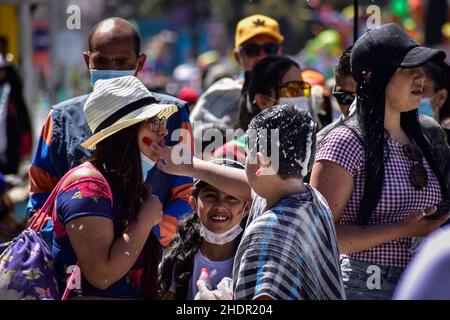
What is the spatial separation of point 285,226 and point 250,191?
2.27 feet

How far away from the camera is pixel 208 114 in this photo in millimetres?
6547

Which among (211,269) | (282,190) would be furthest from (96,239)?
(211,269)

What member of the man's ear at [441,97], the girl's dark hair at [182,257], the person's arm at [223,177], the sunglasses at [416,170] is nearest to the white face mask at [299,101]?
the man's ear at [441,97]

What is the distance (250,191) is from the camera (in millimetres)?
3822

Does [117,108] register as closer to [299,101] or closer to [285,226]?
[285,226]

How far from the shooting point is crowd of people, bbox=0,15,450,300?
3240 mm

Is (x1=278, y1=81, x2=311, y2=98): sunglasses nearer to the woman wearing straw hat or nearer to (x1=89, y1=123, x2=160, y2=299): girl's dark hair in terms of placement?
the woman wearing straw hat

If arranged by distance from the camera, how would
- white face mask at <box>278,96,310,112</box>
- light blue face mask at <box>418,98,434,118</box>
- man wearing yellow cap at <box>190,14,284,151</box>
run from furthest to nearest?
man wearing yellow cap at <box>190,14,284,151</box> < light blue face mask at <box>418,98,434,118</box> < white face mask at <box>278,96,310,112</box>

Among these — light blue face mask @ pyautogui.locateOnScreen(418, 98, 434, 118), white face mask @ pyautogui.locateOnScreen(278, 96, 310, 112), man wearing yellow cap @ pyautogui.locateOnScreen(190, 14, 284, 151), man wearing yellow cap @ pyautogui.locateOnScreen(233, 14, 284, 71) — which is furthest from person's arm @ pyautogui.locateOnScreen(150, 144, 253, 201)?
man wearing yellow cap @ pyautogui.locateOnScreen(233, 14, 284, 71)

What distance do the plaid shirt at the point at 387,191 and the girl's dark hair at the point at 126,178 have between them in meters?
0.74

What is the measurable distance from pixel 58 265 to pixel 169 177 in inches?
48.5

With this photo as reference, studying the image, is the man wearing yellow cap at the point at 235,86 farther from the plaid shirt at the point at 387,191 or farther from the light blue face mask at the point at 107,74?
the plaid shirt at the point at 387,191
